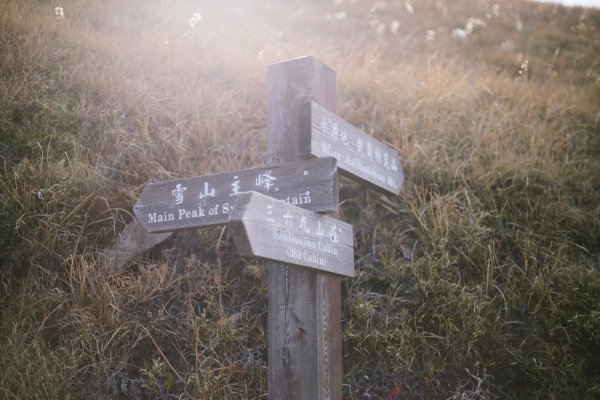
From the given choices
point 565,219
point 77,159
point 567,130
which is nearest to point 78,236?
point 77,159

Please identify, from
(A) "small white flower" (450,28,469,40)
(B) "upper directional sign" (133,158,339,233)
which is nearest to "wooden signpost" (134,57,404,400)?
(B) "upper directional sign" (133,158,339,233)

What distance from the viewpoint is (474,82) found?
7832 mm

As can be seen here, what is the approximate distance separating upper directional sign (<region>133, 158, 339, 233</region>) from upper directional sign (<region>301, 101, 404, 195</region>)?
0.19 meters

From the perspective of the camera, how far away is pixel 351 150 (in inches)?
153

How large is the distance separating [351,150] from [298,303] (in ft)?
3.47

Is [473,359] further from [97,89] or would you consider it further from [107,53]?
[107,53]

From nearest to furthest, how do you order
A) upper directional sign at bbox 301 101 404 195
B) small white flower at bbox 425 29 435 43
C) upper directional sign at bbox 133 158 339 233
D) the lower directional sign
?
the lower directional sign
upper directional sign at bbox 133 158 339 233
upper directional sign at bbox 301 101 404 195
small white flower at bbox 425 29 435 43

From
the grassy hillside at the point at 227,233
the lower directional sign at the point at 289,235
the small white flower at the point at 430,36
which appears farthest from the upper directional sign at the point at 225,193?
the small white flower at the point at 430,36

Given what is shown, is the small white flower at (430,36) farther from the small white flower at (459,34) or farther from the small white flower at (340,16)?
the small white flower at (340,16)

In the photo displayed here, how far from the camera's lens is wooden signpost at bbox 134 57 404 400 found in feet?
11.1

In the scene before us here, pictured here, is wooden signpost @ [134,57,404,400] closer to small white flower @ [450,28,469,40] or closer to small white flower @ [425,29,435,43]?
small white flower @ [425,29,435,43]

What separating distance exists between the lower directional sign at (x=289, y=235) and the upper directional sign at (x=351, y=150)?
0.43 m

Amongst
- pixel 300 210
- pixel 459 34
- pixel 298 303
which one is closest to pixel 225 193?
pixel 300 210

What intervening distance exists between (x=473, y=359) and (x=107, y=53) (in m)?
4.94
